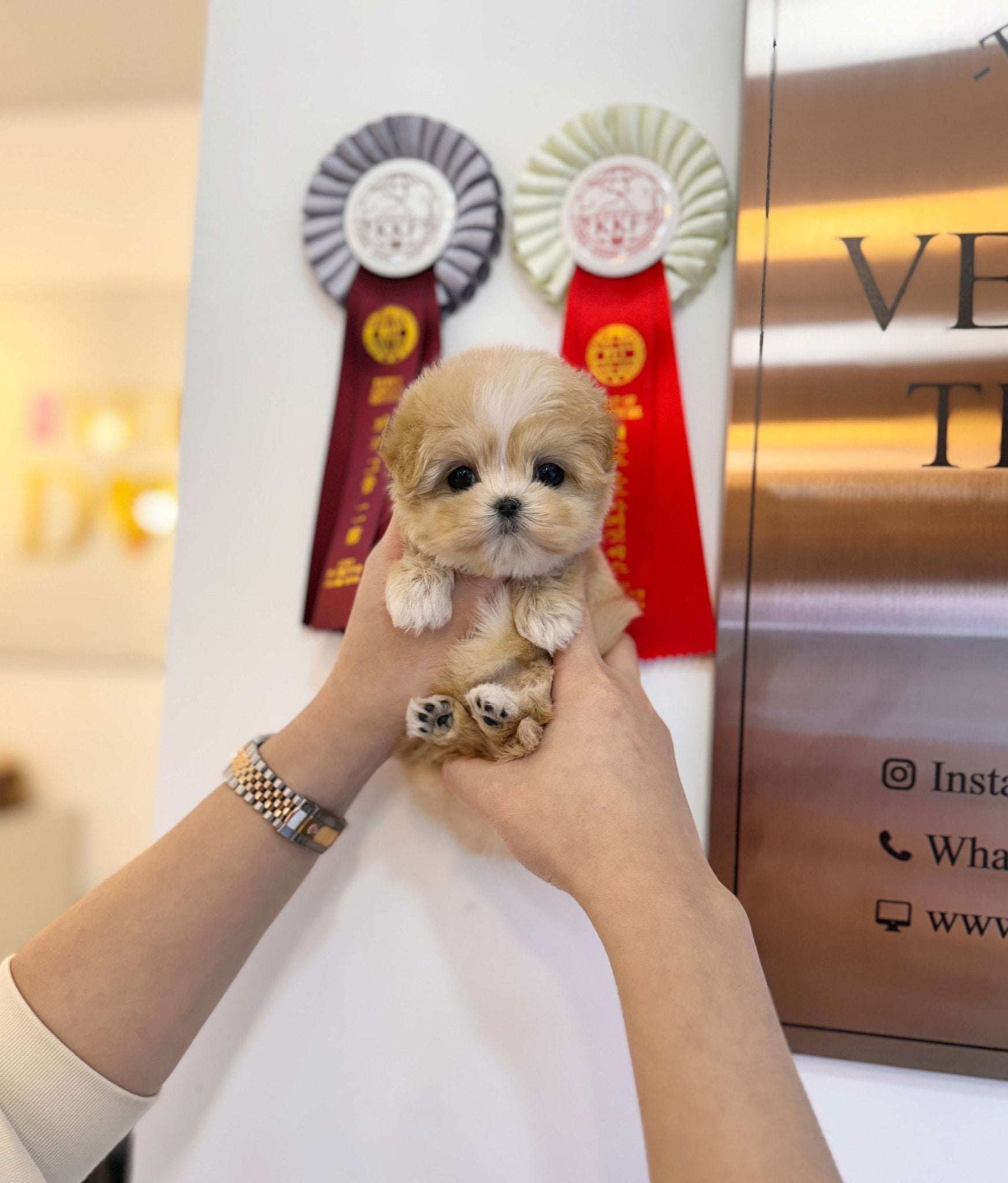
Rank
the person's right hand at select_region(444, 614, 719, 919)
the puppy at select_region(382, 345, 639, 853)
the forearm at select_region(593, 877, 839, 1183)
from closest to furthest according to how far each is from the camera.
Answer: the forearm at select_region(593, 877, 839, 1183) < the person's right hand at select_region(444, 614, 719, 919) < the puppy at select_region(382, 345, 639, 853)

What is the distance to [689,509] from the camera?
1.02 metres

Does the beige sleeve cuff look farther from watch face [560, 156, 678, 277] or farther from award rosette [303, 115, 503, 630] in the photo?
watch face [560, 156, 678, 277]

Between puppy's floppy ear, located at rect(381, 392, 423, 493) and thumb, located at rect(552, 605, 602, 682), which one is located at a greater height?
puppy's floppy ear, located at rect(381, 392, 423, 493)

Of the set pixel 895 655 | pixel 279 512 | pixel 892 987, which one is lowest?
pixel 892 987

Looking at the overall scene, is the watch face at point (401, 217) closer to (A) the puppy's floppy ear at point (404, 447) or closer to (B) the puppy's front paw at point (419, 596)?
(A) the puppy's floppy ear at point (404, 447)

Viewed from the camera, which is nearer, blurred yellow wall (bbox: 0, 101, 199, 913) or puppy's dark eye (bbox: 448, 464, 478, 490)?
puppy's dark eye (bbox: 448, 464, 478, 490)

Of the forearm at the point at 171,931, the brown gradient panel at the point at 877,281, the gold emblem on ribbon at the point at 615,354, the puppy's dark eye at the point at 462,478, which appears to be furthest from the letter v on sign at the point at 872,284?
the forearm at the point at 171,931

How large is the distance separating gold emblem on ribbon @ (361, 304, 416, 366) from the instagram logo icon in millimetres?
880

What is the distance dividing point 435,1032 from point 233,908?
381 millimetres

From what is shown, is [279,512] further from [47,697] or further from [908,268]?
[47,697]

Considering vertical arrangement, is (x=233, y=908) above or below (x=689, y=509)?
below

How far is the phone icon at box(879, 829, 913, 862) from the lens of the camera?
0.94 m

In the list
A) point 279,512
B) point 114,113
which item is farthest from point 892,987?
point 114,113

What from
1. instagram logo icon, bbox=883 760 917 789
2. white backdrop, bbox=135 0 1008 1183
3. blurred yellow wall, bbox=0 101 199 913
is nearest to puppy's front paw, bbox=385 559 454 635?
white backdrop, bbox=135 0 1008 1183
